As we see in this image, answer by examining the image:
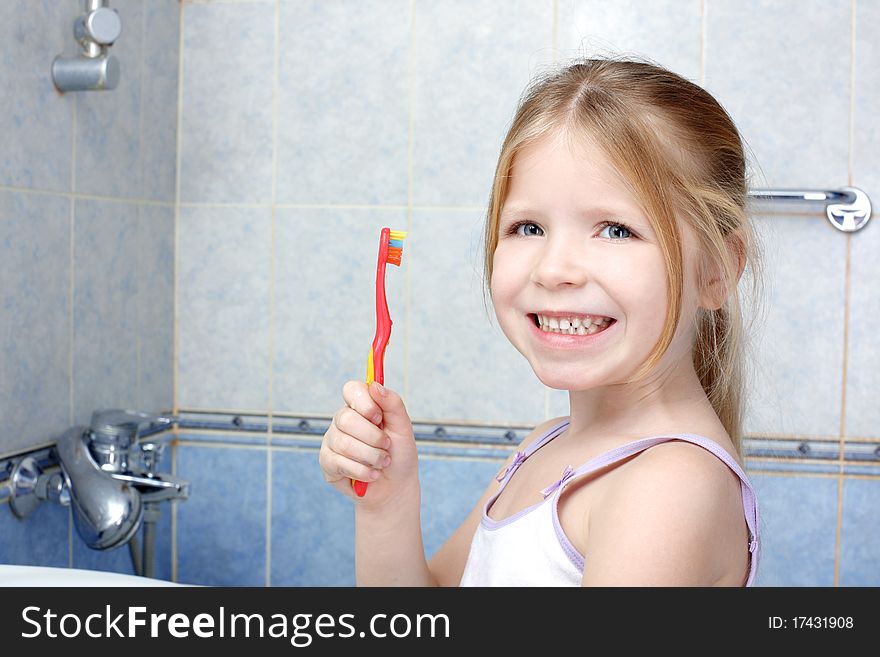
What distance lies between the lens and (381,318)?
745mm

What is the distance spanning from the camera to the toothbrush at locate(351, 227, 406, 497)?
2.39 ft

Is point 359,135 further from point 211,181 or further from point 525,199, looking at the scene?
point 525,199

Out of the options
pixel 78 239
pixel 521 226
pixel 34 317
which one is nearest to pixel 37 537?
pixel 34 317

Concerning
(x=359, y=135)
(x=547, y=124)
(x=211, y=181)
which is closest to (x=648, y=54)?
(x=359, y=135)

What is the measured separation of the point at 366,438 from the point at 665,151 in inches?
12.5

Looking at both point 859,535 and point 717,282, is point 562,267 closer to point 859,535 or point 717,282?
point 717,282

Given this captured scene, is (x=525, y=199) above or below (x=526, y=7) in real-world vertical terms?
below

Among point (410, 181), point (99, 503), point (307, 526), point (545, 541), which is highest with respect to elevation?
point (410, 181)

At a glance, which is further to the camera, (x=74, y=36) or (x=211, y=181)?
(x=211, y=181)

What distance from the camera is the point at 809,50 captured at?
4.92 feet

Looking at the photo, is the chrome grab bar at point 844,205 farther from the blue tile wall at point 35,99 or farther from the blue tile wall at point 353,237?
the blue tile wall at point 35,99

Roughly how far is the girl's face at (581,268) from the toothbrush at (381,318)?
0.30 ft
